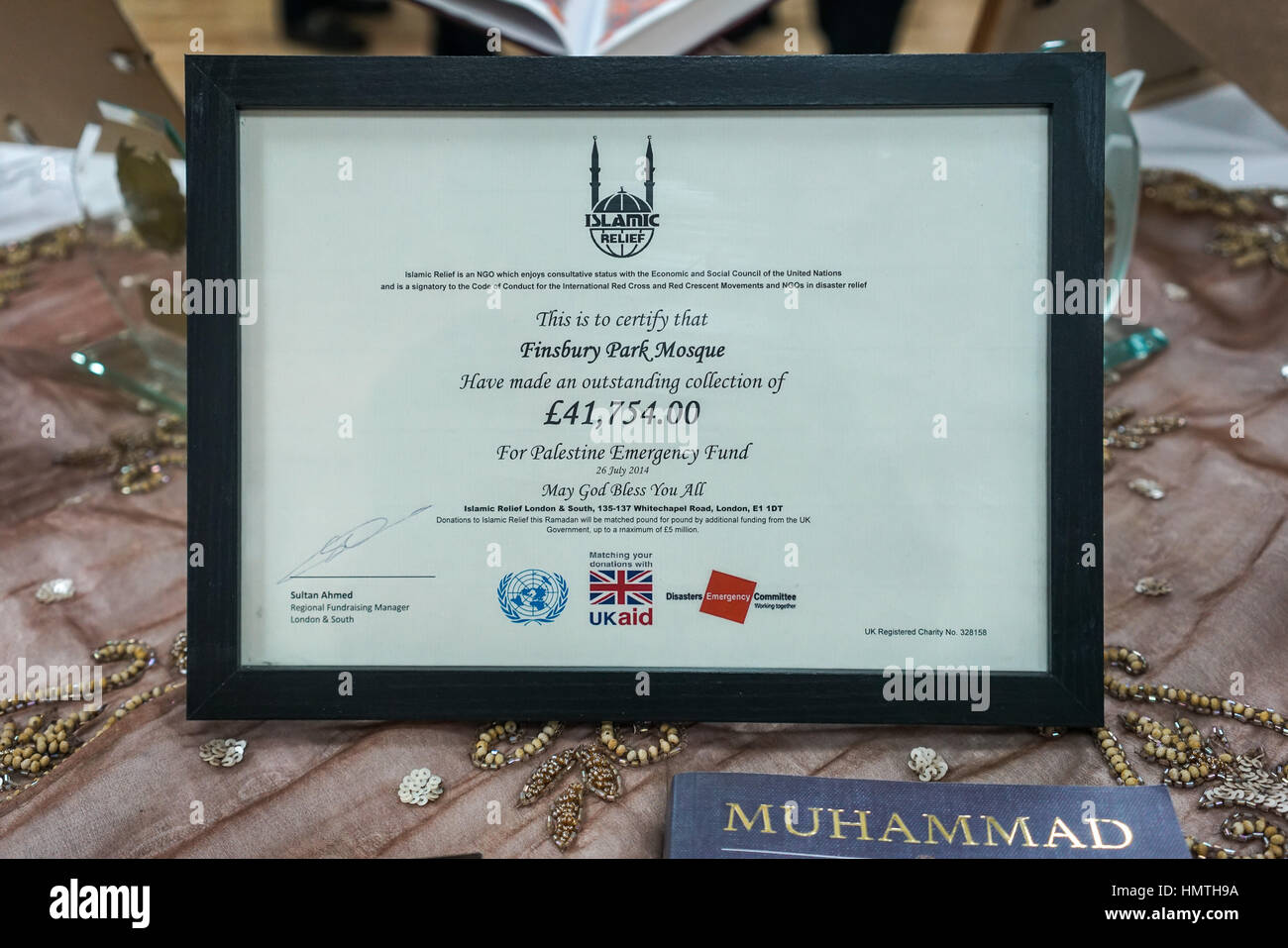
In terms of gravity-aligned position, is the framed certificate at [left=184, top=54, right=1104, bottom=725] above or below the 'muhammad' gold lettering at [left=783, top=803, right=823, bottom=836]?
above

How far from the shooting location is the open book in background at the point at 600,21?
72 centimetres

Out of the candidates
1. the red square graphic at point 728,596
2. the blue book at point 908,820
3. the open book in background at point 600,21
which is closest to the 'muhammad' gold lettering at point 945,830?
the blue book at point 908,820

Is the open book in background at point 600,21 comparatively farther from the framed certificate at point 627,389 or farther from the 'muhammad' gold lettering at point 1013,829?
the 'muhammad' gold lettering at point 1013,829

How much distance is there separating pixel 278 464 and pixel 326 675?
0.39 feet

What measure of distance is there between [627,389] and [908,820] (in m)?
0.26

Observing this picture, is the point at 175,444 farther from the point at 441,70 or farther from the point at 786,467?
the point at 786,467

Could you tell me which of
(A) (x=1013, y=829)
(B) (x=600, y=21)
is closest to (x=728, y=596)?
(A) (x=1013, y=829)

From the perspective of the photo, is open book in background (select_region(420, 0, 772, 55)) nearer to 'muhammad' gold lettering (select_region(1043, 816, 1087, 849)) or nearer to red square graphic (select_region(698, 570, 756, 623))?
red square graphic (select_region(698, 570, 756, 623))

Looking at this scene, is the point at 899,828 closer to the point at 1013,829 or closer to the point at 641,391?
the point at 1013,829

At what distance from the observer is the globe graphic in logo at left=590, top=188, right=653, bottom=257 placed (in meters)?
0.50

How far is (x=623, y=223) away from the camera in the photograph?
0.50 meters

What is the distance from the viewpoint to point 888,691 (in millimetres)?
488
